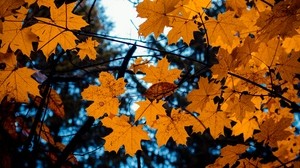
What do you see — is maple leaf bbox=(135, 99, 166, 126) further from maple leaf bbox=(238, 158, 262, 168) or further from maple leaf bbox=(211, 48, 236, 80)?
maple leaf bbox=(238, 158, 262, 168)

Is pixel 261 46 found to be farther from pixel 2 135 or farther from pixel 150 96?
pixel 2 135

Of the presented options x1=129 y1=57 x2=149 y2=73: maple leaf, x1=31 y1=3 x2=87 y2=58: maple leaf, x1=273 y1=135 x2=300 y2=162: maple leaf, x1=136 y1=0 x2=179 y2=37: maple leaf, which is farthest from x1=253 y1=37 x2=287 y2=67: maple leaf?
x1=273 y1=135 x2=300 y2=162: maple leaf


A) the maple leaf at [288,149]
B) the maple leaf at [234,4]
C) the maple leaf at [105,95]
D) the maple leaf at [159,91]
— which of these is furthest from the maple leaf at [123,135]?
the maple leaf at [288,149]

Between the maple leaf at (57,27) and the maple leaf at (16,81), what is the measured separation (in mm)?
155

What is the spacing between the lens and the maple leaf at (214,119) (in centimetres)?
172

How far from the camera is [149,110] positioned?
64.1 inches

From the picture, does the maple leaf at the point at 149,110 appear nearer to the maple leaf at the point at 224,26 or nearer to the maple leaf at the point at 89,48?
the maple leaf at the point at 224,26

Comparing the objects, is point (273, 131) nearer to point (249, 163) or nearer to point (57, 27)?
point (249, 163)

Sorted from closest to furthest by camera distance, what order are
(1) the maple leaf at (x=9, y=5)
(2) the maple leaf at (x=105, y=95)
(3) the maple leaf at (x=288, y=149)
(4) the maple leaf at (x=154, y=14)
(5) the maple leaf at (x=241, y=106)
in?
(1) the maple leaf at (x=9, y=5) → (4) the maple leaf at (x=154, y=14) → (5) the maple leaf at (x=241, y=106) → (2) the maple leaf at (x=105, y=95) → (3) the maple leaf at (x=288, y=149)

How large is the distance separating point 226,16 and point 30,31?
975mm

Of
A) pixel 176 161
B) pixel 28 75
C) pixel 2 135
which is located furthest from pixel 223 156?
pixel 176 161

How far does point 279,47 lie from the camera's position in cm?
161

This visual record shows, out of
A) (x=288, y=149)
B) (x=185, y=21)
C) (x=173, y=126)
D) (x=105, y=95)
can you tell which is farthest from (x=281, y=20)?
(x=288, y=149)

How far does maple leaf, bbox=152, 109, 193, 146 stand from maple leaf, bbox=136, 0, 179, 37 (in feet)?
1.61
